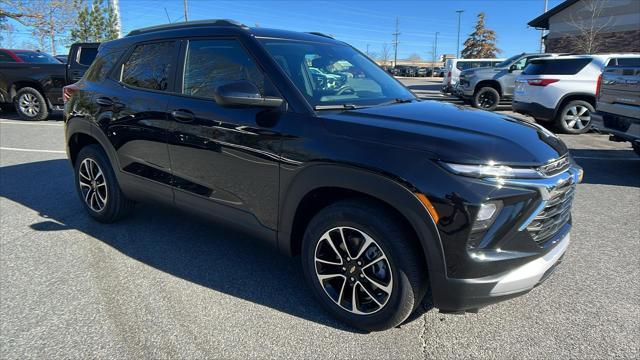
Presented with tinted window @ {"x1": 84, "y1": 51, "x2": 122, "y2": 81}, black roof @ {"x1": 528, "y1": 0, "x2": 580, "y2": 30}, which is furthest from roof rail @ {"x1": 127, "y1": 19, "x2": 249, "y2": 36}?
black roof @ {"x1": 528, "y1": 0, "x2": 580, "y2": 30}

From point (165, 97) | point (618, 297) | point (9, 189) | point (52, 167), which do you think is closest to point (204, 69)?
point (165, 97)

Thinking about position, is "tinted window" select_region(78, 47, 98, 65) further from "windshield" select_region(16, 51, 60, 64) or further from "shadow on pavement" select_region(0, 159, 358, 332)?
"shadow on pavement" select_region(0, 159, 358, 332)

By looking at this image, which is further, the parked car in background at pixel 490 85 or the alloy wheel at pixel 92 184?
the parked car in background at pixel 490 85

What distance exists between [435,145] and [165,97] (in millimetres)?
2264

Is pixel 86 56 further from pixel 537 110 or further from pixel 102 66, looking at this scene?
pixel 537 110

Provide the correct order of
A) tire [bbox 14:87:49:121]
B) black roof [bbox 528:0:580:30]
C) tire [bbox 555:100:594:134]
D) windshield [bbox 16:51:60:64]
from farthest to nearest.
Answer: black roof [bbox 528:0:580:30], windshield [bbox 16:51:60:64], tire [bbox 14:87:49:121], tire [bbox 555:100:594:134]

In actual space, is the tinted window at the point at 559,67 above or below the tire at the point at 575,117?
above

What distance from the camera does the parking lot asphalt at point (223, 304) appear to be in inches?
100

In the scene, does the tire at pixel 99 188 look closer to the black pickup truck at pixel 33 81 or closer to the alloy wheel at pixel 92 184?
the alloy wheel at pixel 92 184

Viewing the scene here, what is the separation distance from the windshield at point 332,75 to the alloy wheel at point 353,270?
34.6 inches

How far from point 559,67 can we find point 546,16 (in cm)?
2862

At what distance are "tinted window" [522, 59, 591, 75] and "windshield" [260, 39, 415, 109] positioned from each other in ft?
25.4

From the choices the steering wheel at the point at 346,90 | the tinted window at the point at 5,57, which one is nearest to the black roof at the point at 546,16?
the tinted window at the point at 5,57

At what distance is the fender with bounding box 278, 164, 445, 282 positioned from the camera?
7.45 ft
